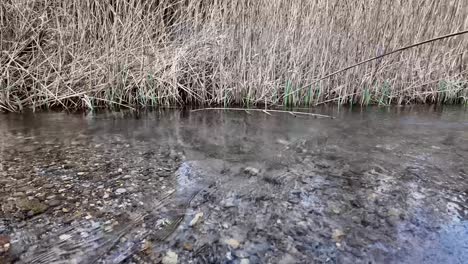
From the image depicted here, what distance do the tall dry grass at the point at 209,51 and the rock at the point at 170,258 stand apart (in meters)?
2.03

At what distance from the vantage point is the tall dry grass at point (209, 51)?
267 centimetres

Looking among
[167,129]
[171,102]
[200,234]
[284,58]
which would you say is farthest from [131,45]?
[200,234]

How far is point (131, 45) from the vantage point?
9.41 ft

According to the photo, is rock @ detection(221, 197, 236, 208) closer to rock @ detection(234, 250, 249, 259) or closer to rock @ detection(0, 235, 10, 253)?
rock @ detection(234, 250, 249, 259)

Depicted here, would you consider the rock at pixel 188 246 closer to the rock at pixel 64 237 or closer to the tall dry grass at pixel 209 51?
the rock at pixel 64 237

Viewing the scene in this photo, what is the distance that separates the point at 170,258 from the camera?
0.88m

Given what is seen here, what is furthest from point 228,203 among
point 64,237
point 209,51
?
point 209,51

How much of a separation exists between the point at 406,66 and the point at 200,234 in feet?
10.1

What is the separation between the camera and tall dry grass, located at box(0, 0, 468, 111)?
2.67 meters

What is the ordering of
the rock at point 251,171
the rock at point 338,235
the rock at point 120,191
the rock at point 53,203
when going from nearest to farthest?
the rock at point 338,235 < the rock at point 53,203 < the rock at point 120,191 < the rock at point 251,171

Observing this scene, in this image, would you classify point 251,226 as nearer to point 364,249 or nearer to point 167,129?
point 364,249

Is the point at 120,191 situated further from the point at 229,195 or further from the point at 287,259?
the point at 287,259

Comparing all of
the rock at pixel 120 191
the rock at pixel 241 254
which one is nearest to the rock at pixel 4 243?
the rock at pixel 120 191

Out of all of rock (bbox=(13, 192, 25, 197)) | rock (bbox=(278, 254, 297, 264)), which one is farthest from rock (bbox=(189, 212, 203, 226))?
rock (bbox=(13, 192, 25, 197))
